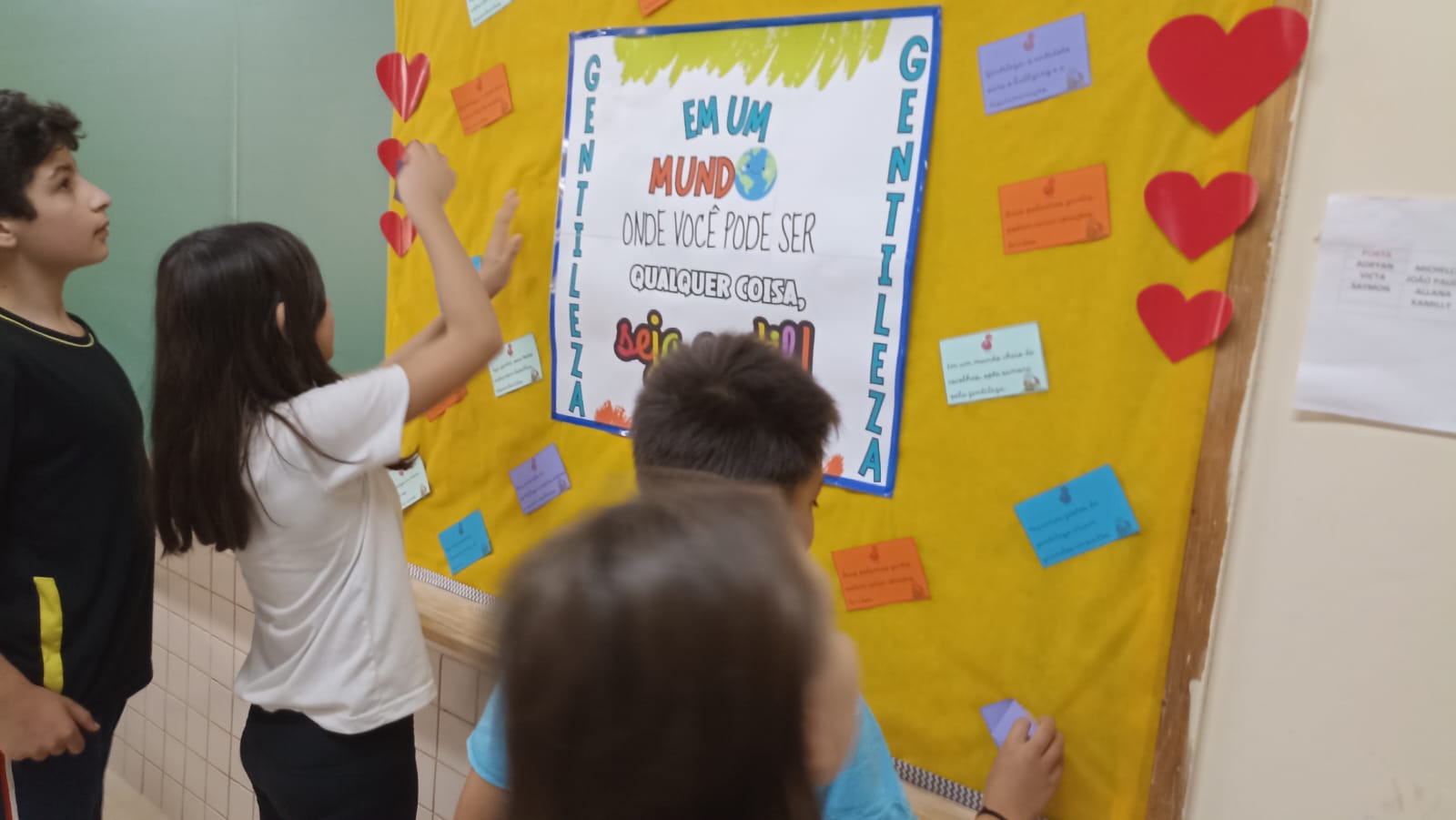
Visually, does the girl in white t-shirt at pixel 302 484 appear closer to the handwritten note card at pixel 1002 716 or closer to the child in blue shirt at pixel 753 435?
the child in blue shirt at pixel 753 435

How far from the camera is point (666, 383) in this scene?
832 millimetres

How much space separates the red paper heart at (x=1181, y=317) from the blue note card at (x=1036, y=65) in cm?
22

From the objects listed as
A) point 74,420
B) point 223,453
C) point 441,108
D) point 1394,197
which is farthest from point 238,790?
point 1394,197

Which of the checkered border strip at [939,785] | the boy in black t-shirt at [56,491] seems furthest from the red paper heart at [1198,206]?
the boy in black t-shirt at [56,491]

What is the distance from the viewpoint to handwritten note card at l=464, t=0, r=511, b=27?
1474 millimetres

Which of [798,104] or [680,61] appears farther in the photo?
[680,61]

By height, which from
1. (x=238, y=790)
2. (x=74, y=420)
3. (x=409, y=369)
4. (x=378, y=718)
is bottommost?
(x=238, y=790)

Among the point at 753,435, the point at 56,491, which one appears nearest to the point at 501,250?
the point at 56,491

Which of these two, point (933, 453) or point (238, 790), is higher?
point (933, 453)

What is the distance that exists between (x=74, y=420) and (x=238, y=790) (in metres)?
1.35

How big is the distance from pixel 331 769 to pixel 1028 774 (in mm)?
839

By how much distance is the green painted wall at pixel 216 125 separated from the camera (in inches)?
71.9

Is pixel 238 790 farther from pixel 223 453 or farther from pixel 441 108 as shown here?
pixel 441 108

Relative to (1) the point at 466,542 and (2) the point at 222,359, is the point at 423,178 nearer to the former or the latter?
(2) the point at 222,359
